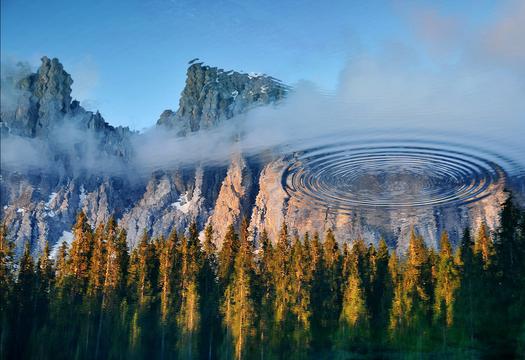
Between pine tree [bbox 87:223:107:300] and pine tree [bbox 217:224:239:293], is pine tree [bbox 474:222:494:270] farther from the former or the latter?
pine tree [bbox 87:223:107:300]

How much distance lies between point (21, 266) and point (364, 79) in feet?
72.2

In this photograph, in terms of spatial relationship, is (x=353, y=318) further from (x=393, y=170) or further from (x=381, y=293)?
(x=393, y=170)

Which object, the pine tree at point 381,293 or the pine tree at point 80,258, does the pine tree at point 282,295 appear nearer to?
the pine tree at point 381,293

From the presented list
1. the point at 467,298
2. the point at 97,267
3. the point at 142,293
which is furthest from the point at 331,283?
the point at 97,267

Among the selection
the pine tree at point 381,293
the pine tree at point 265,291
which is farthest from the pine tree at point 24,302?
the pine tree at point 381,293

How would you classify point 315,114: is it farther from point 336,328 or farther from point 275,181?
point 336,328

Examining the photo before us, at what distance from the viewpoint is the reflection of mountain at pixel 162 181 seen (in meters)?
19.0

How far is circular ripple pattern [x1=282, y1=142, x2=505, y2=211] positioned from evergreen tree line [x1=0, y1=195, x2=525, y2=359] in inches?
426

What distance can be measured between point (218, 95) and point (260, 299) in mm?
10679

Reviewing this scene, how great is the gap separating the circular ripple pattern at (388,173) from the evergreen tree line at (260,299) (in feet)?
35.5

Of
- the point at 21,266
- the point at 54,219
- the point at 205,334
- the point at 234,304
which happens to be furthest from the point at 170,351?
the point at 54,219

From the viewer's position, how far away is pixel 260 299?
30.6 meters

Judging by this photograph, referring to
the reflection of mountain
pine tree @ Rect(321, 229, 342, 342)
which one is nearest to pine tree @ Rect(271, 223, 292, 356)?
the reflection of mountain

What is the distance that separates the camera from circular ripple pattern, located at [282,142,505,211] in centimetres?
1351
